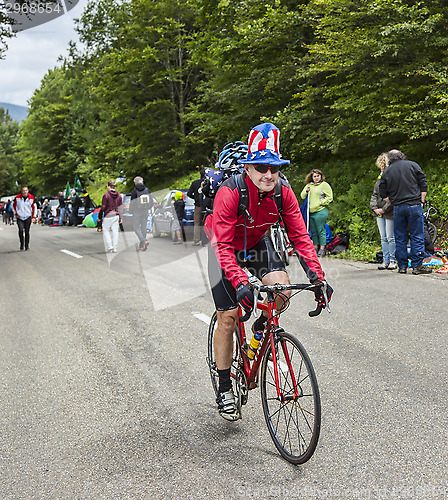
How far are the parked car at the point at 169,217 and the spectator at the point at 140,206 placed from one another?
207 centimetres

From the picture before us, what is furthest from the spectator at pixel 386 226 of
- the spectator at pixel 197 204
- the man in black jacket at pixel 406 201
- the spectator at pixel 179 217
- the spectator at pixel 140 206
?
the spectator at pixel 179 217

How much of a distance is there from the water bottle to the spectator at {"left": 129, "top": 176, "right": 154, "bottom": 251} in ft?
39.8

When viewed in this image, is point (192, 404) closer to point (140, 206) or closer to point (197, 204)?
point (197, 204)

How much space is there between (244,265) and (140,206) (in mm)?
11995

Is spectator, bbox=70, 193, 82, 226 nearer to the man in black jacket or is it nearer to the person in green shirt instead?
the person in green shirt

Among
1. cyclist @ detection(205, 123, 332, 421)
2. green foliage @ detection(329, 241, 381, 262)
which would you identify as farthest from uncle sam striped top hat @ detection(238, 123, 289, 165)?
green foliage @ detection(329, 241, 381, 262)

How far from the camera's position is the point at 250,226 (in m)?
3.70

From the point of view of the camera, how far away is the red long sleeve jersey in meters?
3.44

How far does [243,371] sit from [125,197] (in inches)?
927

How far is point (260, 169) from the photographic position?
342 cm

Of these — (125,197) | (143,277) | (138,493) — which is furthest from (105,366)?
(125,197)

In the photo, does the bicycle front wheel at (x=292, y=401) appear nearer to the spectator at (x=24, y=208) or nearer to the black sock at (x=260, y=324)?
the black sock at (x=260, y=324)

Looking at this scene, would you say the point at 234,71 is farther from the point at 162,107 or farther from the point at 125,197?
the point at 162,107

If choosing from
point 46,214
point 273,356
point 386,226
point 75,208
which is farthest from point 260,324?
point 46,214
